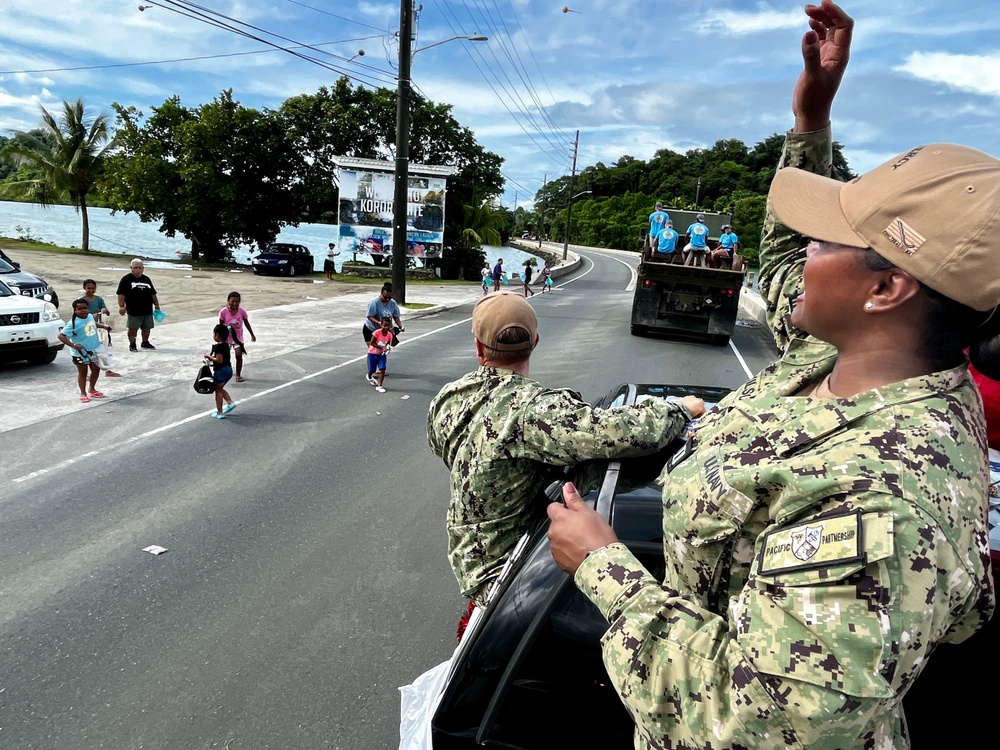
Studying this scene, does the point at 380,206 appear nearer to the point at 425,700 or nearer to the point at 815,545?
the point at 425,700

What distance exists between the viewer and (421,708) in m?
2.08

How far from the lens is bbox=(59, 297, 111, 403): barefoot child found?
8516mm

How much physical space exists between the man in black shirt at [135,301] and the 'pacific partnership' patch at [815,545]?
13.0 meters

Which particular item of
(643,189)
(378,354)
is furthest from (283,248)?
(643,189)

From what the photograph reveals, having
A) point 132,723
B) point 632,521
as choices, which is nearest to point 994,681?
point 632,521

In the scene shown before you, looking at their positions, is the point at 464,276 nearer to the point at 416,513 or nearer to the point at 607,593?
the point at 416,513

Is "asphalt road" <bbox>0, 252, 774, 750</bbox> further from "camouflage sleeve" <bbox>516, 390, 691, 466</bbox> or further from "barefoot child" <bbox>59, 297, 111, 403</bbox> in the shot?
"camouflage sleeve" <bbox>516, 390, 691, 466</bbox>

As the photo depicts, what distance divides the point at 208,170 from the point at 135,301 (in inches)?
865

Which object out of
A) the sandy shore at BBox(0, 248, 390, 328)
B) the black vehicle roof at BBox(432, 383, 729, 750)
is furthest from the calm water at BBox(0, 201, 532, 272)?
the black vehicle roof at BBox(432, 383, 729, 750)

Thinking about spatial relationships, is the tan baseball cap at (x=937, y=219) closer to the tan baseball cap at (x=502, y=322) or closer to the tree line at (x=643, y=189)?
the tan baseball cap at (x=502, y=322)

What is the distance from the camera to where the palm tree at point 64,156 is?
3475cm

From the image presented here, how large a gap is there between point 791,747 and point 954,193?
812 mm

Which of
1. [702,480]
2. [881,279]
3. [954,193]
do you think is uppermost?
[954,193]

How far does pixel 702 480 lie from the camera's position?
3.71ft
